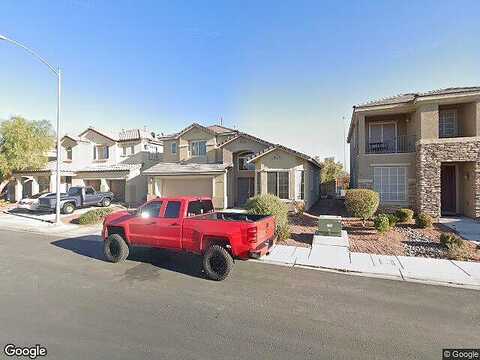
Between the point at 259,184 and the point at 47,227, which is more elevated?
the point at 259,184

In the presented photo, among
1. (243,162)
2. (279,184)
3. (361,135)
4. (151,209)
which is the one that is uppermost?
(361,135)

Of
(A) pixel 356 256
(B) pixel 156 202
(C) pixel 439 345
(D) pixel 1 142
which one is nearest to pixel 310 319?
(C) pixel 439 345

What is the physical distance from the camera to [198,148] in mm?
23219

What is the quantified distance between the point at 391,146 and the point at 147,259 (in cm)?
1681

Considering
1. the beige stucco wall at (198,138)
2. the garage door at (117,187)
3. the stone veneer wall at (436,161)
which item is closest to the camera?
the stone veneer wall at (436,161)

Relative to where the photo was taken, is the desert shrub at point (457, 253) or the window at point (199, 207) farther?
the desert shrub at point (457, 253)

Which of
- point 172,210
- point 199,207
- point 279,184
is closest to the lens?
point 172,210

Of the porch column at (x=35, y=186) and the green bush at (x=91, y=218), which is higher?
the porch column at (x=35, y=186)

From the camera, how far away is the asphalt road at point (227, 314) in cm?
374

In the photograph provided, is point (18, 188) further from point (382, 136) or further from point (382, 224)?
point (382, 136)

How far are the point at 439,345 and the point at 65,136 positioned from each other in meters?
32.7

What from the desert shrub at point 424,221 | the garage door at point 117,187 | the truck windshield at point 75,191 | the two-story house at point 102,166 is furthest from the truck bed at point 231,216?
the garage door at point 117,187

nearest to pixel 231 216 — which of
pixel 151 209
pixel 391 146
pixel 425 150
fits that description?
pixel 151 209

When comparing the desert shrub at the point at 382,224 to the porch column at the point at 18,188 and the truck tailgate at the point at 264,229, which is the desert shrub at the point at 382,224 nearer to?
the truck tailgate at the point at 264,229
